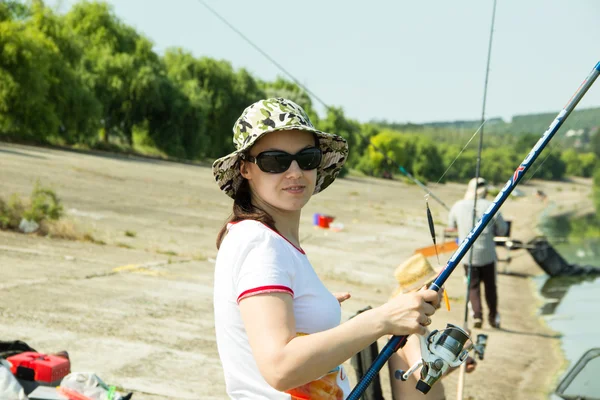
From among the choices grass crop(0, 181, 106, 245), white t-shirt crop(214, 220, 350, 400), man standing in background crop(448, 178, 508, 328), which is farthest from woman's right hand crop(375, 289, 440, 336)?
grass crop(0, 181, 106, 245)

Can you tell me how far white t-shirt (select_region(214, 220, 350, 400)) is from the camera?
2.22 metres

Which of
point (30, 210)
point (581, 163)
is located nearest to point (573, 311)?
point (30, 210)

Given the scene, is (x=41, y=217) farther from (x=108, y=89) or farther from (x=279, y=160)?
(x=108, y=89)

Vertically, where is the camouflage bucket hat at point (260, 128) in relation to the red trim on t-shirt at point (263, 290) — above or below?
above

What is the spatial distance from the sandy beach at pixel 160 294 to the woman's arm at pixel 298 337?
1170 millimetres

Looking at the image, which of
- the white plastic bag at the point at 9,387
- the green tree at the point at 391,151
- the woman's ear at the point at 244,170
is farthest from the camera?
the green tree at the point at 391,151

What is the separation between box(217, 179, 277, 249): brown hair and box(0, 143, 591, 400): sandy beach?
0.94 meters

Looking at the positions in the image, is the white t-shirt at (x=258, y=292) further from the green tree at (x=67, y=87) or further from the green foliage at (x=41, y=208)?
the green tree at (x=67, y=87)

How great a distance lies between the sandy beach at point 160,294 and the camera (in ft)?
21.8

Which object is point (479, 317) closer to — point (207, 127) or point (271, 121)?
point (271, 121)

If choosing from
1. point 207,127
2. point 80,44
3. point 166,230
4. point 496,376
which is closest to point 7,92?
point 80,44

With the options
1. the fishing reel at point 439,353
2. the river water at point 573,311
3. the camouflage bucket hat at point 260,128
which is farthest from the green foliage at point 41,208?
the fishing reel at point 439,353

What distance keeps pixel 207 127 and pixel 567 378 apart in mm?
61722

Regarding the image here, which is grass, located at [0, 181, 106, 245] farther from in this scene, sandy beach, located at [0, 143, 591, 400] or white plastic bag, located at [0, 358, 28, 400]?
white plastic bag, located at [0, 358, 28, 400]
